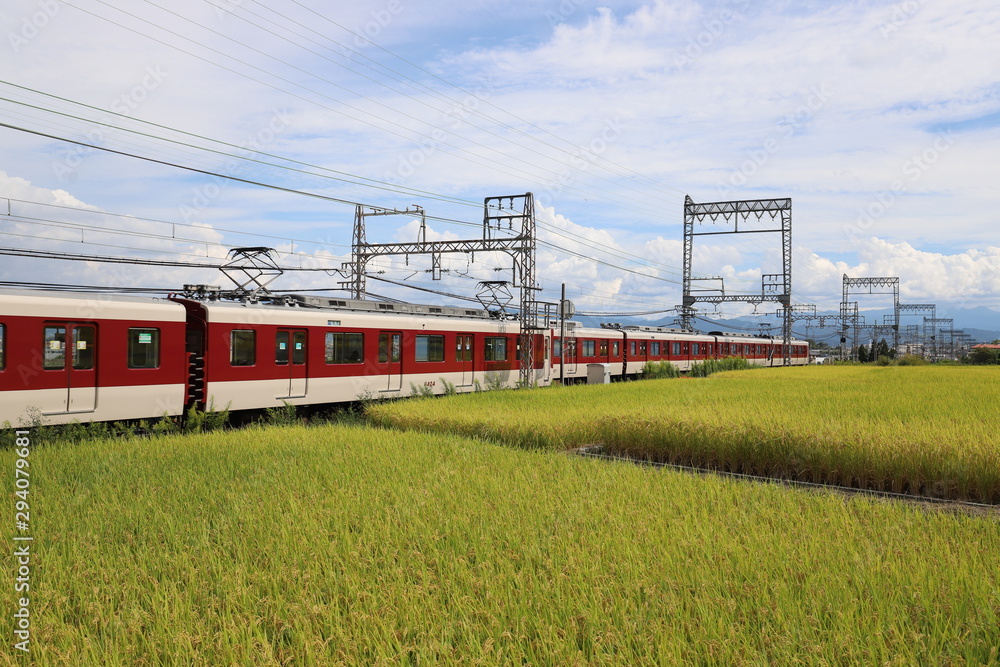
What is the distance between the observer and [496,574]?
5320mm

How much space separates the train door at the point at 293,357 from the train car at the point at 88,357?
8.03ft

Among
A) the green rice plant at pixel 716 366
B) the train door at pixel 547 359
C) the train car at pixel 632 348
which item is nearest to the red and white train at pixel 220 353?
the train door at pixel 547 359

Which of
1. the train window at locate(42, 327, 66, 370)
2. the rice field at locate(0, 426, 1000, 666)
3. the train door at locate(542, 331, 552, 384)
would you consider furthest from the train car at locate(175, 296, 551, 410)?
the rice field at locate(0, 426, 1000, 666)

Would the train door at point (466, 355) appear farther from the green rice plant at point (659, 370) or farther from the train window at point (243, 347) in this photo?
the green rice plant at point (659, 370)

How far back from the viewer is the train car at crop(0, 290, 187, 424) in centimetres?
1227

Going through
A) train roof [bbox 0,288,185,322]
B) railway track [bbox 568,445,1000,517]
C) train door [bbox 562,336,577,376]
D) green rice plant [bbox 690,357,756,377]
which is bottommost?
railway track [bbox 568,445,1000,517]

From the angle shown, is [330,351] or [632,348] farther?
[632,348]

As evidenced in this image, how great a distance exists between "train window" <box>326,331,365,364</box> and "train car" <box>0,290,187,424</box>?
403cm

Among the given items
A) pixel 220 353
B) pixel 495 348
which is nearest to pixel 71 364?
pixel 220 353

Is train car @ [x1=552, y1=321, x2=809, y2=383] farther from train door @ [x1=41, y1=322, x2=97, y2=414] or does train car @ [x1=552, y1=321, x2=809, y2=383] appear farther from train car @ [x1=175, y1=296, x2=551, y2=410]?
train door @ [x1=41, y1=322, x2=97, y2=414]

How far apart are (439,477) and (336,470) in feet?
4.85

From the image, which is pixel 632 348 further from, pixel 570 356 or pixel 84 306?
pixel 84 306

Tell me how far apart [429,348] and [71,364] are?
413 inches

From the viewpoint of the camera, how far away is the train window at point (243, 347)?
51.8 feet
